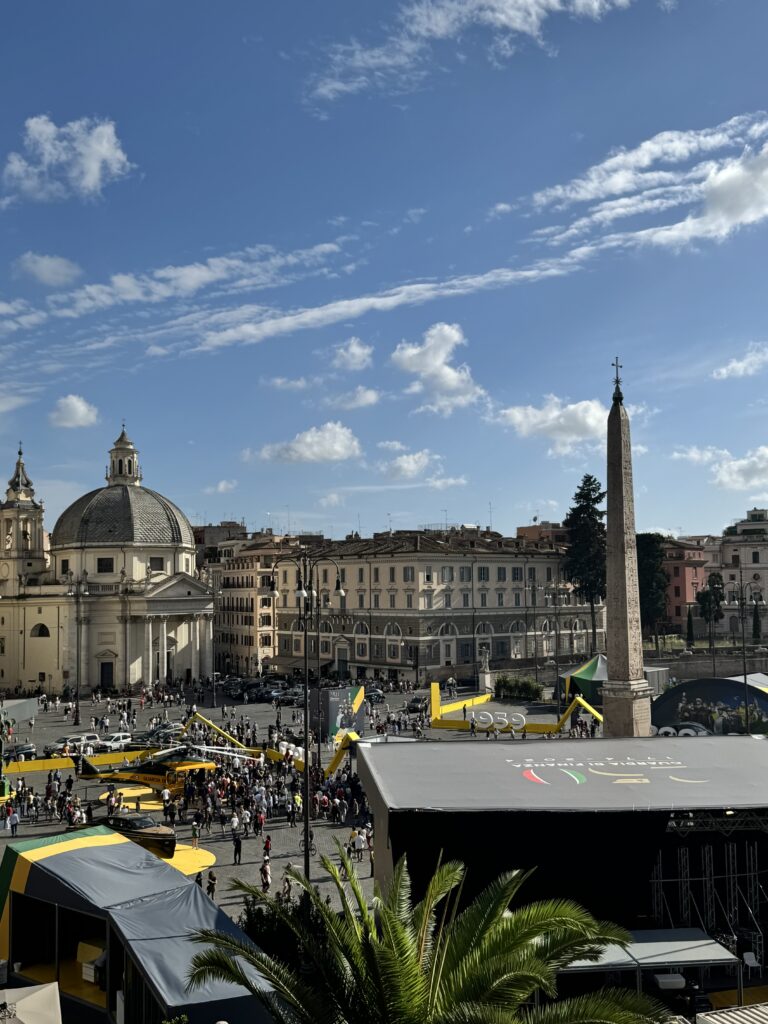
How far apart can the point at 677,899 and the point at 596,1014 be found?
8.23 m

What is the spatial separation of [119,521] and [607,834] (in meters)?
57.0

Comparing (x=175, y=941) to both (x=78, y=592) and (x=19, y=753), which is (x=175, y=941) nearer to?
(x=19, y=753)

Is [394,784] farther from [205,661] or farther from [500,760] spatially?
[205,661]

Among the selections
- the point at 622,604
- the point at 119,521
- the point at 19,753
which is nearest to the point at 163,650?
the point at 119,521

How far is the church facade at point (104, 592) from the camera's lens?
6388 cm

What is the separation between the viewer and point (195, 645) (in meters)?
67.6

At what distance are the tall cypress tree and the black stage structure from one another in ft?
165

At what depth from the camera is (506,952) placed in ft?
28.0

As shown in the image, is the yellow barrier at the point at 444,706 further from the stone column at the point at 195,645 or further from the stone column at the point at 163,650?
the stone column at the point at 163,650

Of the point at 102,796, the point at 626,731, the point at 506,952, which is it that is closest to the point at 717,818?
the point at 506,952

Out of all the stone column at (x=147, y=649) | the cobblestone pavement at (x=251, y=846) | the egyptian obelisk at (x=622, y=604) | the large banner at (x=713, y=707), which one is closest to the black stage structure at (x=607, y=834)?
the cobblestone pavement at (x=251, y=846)

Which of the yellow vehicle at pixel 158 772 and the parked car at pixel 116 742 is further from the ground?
the yellow vehicle at pixel 158 772

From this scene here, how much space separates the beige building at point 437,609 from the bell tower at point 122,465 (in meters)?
12.8

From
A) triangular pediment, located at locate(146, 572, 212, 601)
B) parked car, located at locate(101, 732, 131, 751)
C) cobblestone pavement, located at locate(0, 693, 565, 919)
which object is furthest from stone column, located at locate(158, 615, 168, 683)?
cobblestone pavement, located at locate(0, 693, 565, 919)
